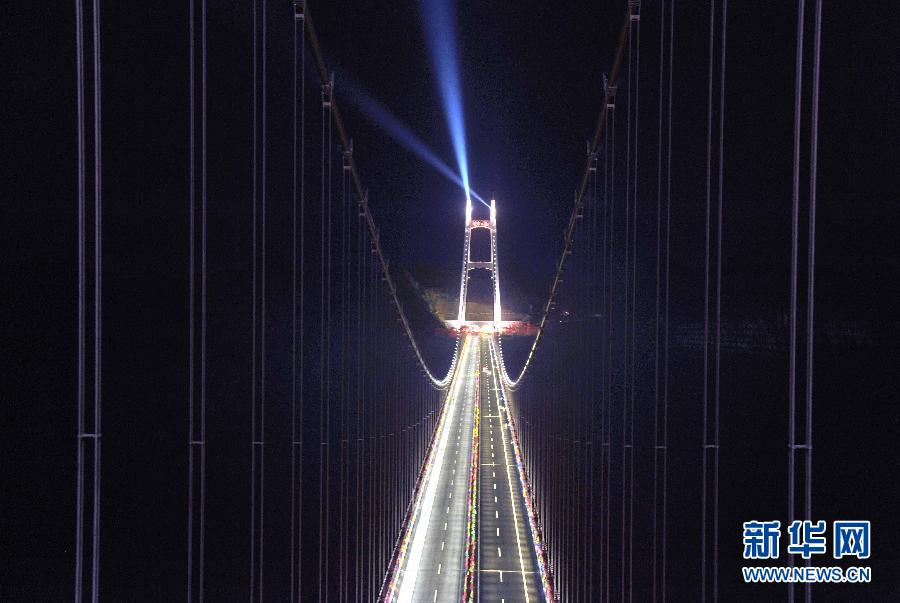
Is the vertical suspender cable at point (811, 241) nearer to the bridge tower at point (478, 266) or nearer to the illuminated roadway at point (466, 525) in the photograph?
the illuminated roadway at point (466, 525)

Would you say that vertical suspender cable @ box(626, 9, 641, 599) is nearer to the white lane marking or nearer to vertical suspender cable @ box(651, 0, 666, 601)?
vertical suspender cable @ box(651, 0, 666, 601)

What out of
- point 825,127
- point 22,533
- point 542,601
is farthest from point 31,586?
point 542,601

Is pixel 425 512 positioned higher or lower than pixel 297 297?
lower

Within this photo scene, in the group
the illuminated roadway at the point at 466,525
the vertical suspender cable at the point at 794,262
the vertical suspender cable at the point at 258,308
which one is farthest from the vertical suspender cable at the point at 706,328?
the illuminated roadway at the point at 466,525

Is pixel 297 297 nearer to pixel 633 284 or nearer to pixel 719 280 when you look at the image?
pixel 633 284

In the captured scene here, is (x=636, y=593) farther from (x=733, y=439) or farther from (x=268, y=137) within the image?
(x=268, y=137)

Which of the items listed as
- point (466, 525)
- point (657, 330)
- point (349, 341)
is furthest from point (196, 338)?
point (466, 525)
